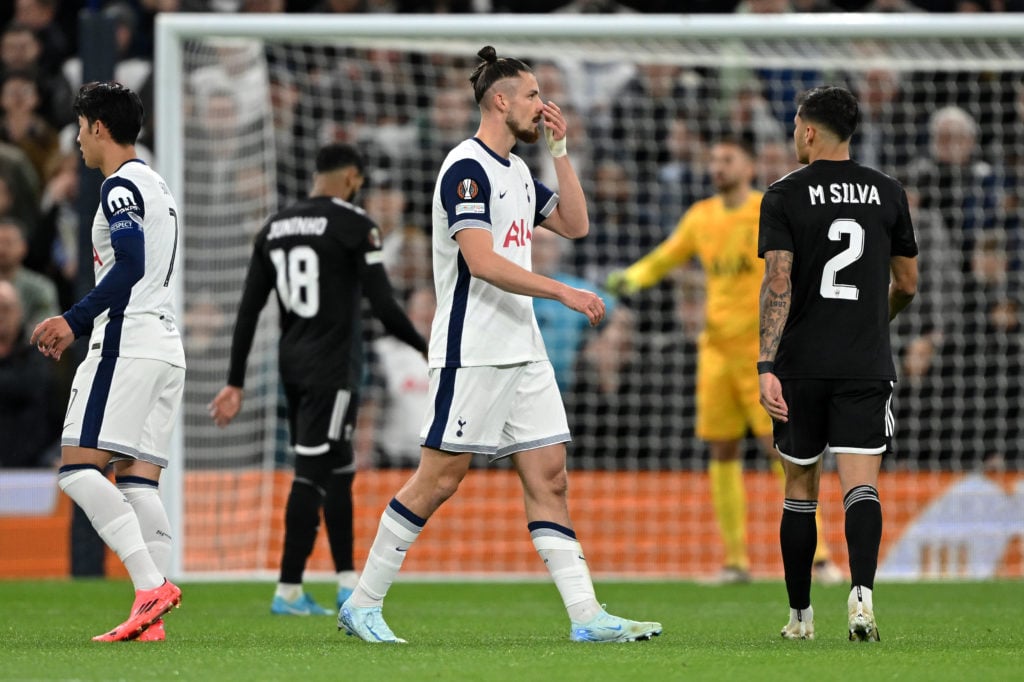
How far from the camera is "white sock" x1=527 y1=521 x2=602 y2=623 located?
5762mm

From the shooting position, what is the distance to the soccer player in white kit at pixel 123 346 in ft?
19.2

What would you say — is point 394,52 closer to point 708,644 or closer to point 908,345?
point 908,345

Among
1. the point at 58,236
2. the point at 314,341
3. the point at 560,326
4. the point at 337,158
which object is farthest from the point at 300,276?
the point at 58,236

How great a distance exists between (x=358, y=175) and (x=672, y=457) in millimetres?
4833

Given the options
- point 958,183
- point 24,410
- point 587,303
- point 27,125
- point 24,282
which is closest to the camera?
point 587,303

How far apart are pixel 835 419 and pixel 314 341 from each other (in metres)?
2.79

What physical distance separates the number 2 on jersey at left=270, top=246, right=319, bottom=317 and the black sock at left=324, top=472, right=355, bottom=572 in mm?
813

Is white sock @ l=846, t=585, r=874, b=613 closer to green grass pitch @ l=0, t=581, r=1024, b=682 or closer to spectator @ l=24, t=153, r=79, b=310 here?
green grass pitch @ l=0, t=581, r=1024, b=682

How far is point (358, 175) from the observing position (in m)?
7.86

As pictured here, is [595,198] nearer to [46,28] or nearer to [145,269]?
[46,28]

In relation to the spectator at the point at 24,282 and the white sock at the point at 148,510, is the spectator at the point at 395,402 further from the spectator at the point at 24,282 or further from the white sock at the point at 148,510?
the white sock at the point at 148,510

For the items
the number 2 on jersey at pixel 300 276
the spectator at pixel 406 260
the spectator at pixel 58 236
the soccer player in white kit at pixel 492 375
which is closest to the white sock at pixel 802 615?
the soccer player in white kit at pixel 492 375

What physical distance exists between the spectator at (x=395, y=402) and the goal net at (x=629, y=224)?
0.09 feet

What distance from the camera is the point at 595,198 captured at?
41.1ft
